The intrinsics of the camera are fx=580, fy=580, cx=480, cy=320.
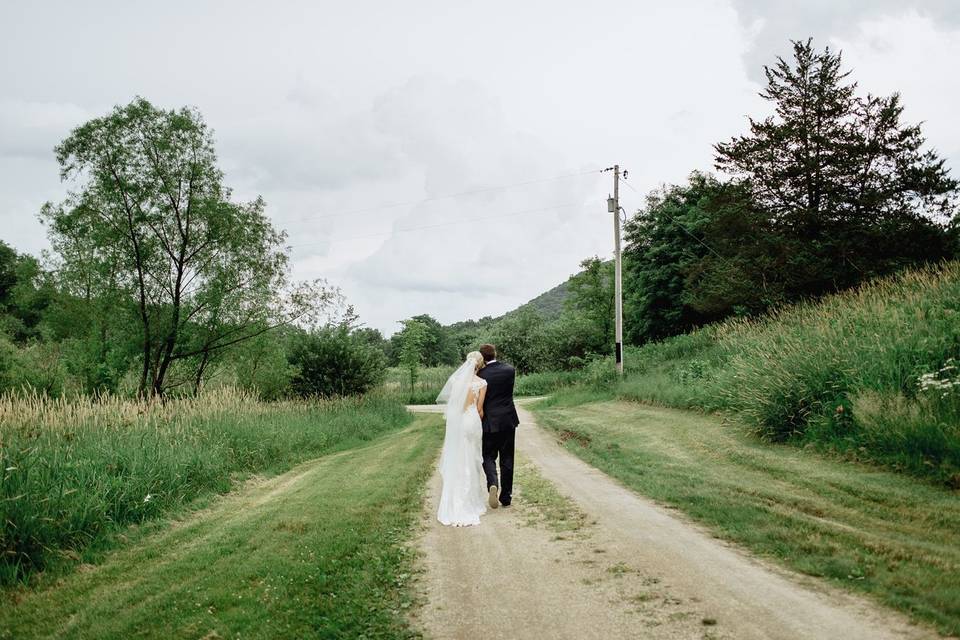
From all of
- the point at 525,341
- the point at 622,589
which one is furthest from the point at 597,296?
the point at 622,589

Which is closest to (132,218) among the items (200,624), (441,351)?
(200,624)

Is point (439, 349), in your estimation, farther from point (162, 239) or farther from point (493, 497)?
point (493, 497)

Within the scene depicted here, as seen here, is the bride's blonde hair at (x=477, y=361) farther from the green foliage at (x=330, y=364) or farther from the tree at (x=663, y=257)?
the tree at (x=663, y=257)

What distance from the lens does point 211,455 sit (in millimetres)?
12438

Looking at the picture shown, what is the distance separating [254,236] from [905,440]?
919 inches

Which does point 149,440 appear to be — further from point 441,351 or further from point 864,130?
point 441,351

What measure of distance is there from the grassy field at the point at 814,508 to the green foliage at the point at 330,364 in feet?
49.7

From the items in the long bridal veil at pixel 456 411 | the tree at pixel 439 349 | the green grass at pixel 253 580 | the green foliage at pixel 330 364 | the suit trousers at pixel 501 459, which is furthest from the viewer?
the tree at pixel 439 349

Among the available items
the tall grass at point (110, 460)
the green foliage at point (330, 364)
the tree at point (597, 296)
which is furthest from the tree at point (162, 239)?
the tree at point (597, 296)

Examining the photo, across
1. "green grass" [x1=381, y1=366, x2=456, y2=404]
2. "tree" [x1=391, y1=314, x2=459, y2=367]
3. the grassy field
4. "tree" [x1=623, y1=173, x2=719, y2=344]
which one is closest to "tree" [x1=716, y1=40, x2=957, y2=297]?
"tree" [x1=623, y1=173, x2=719, y2=344]

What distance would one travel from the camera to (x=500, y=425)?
362 inches

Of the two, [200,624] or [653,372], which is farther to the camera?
[653,372]

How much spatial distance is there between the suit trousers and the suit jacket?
0.11 meters

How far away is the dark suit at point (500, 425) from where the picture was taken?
29.7 ft
